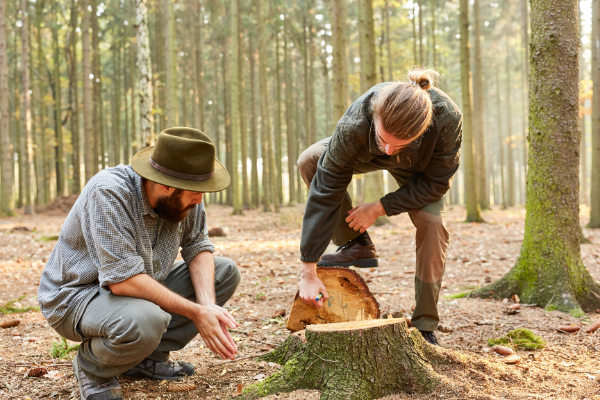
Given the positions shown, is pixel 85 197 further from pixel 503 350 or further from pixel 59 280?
pixel 503 350

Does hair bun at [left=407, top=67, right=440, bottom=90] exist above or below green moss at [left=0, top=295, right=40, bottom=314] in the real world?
above

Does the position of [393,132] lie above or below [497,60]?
below

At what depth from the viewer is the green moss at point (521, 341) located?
301 centimetres

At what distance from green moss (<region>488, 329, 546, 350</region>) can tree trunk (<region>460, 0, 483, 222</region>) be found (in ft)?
27.0

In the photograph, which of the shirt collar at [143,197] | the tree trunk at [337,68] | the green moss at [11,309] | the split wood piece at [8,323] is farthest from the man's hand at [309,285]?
the tree trunk at [337,68]

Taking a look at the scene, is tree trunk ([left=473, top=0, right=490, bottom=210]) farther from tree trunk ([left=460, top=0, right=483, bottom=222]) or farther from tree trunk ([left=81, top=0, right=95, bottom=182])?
tree trunk ([left=81, top=0, right=95, bottom=182])

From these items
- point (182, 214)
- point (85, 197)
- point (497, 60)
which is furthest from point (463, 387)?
point (497, 60)

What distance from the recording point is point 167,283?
2.88 meters

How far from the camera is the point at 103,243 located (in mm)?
2244

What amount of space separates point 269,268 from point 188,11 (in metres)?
17.0

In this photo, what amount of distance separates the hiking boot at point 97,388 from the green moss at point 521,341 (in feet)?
8.22

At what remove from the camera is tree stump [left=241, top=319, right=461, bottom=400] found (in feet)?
7.41

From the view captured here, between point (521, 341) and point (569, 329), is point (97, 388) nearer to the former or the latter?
point (521, 341)

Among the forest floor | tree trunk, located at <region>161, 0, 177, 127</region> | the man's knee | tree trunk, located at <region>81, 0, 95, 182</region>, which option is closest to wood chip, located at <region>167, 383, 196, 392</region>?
the forest floor
